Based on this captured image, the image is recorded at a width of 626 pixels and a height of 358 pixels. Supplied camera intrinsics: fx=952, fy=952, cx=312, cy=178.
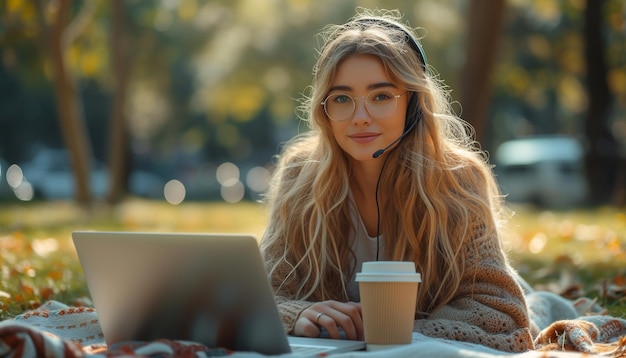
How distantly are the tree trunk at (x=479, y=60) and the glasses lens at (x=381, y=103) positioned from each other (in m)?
6.86

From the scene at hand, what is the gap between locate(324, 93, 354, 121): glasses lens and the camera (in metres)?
3.65

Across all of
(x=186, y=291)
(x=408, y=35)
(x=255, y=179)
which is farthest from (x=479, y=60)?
(x=255, y=179)

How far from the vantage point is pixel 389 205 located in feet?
12.6

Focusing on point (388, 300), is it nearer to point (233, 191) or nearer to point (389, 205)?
point (389, 205)

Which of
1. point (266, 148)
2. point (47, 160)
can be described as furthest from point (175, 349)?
point (266, 148)

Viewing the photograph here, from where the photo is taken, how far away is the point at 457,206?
3.69 m

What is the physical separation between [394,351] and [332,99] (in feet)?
4.16

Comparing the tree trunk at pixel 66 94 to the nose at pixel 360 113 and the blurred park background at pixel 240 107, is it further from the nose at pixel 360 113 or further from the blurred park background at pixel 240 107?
the nose at pixel 360 113

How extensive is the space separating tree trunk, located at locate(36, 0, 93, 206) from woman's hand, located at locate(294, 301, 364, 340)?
37.2 ft

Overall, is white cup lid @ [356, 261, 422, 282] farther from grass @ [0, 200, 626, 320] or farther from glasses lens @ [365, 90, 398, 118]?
grass @ [0, 200, 626, 320]

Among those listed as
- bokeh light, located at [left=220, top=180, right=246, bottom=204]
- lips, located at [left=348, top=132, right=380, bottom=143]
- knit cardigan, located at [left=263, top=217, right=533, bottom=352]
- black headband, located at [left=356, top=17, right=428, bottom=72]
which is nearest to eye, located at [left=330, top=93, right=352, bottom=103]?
lips, located at [left=348, top=132, right=380, bottom=143]

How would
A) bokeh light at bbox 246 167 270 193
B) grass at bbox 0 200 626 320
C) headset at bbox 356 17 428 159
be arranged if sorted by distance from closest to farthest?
headset at bbox 356 17 428 159 < grass at bbox 0 200 626 320 < bokeh light at bbox 246 167 270 193

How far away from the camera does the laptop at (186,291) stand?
2770 millimetres

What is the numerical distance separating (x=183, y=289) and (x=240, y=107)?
23.7 metres
